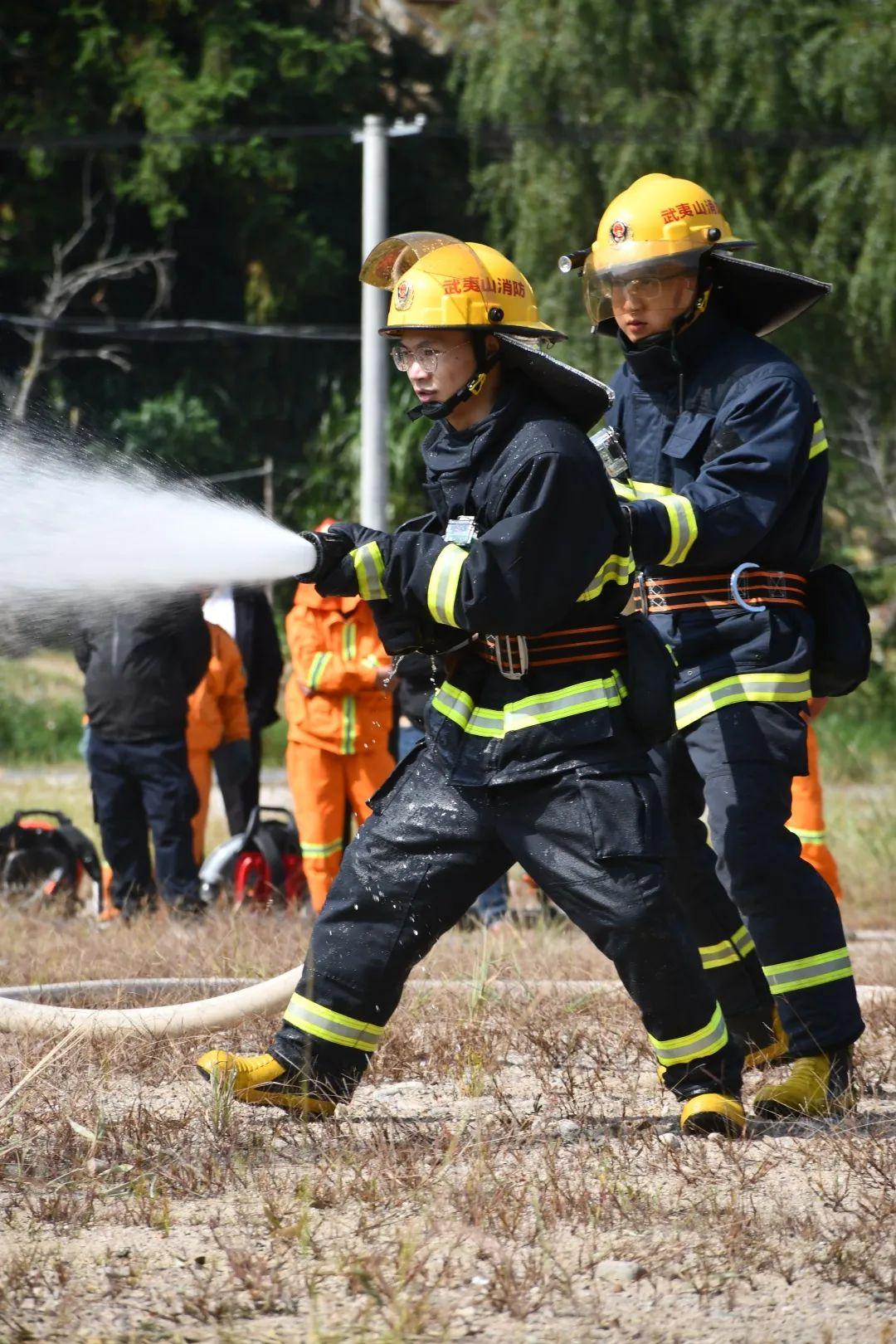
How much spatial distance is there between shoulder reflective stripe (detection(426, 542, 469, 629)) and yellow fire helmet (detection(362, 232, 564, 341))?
0.50 m

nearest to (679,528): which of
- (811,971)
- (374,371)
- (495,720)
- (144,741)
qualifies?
(495,720)

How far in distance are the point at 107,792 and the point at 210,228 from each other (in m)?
17.0

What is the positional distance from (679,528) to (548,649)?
39 cm

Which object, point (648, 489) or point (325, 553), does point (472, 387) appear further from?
point (648, 489)

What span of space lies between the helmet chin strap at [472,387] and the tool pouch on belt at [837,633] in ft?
3.24

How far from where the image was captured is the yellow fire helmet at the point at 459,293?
3.72m

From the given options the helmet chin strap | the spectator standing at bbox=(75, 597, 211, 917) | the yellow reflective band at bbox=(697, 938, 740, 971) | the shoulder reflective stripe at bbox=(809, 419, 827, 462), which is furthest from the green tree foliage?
the helmet chin strap

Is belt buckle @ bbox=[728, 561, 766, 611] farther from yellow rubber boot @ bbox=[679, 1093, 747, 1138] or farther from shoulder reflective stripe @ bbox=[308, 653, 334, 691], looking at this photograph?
shoulder reflective stripe @ bbox=[308, 653, 334, 691]

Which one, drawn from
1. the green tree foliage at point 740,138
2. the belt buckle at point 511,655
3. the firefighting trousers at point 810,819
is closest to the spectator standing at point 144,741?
the firefighting trousers at point 810,819

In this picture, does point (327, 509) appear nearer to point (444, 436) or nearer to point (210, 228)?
point (210, 228)

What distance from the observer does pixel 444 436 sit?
383 centimetres

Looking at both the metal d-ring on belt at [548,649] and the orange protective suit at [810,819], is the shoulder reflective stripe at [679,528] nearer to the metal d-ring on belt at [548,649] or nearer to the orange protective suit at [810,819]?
the metal d-ring on belt at [548,649]

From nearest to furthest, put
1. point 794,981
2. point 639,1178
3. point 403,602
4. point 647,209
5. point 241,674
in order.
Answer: point 639,1178
point 403,602
point 794,981
point 647,209
point 241,674

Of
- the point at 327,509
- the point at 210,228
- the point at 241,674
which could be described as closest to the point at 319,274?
the point at 210,228
